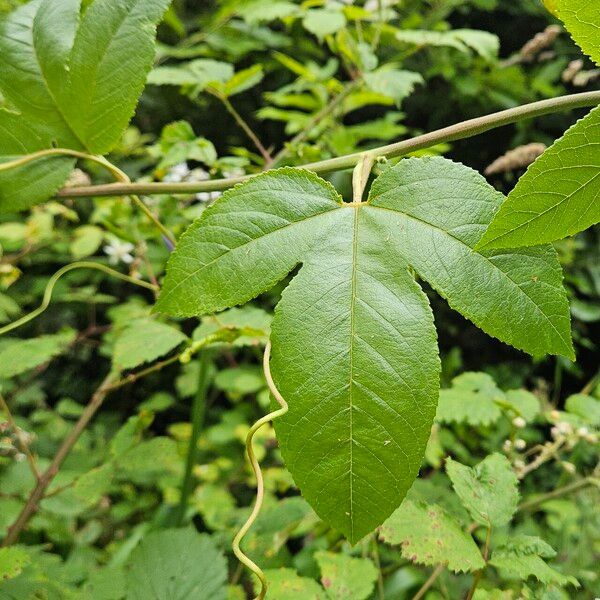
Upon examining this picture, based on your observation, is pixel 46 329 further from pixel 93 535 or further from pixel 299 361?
pixel 299 361

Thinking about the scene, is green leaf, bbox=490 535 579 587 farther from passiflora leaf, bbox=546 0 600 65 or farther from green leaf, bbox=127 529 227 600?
passiflora leaf, bbox=546 0 600 65

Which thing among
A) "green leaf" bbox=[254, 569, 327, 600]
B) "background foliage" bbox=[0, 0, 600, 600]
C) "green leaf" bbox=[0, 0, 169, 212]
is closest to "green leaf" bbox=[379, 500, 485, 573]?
"background foliage" bbox=[0, 0, 600, 600]

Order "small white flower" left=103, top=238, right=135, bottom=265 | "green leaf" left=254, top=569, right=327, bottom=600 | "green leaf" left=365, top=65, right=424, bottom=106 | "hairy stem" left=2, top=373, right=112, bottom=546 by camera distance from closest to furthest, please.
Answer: "green leaf" left=254, top=569, right=327, bottom=600
"hairy stem" left=2, top=373, right=112, bottom=546
"green leaf" left=365, top=65, right=424, bottom=106
"small white flower" left=103, top=238, right=135, bottom=265

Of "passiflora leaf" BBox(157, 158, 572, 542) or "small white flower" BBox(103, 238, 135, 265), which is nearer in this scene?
"passiflora leaf" BBox(157, 158, 572, 542)

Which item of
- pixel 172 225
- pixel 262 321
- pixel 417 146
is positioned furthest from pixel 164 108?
pixel 417 146

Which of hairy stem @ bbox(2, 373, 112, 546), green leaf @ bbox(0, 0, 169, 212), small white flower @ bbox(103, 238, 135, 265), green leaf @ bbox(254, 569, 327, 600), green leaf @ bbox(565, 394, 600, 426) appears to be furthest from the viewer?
small white flower @ bbox(103, 238, 135, 265)

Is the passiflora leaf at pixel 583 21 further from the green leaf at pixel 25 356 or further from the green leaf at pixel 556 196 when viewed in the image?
the green leaf at pixel 25 356

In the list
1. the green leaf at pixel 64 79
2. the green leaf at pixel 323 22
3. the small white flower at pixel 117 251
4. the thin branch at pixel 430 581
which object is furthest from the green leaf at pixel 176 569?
the green leaf at pixel 323 22

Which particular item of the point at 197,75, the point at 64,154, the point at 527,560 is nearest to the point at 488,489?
the point at 527,560
